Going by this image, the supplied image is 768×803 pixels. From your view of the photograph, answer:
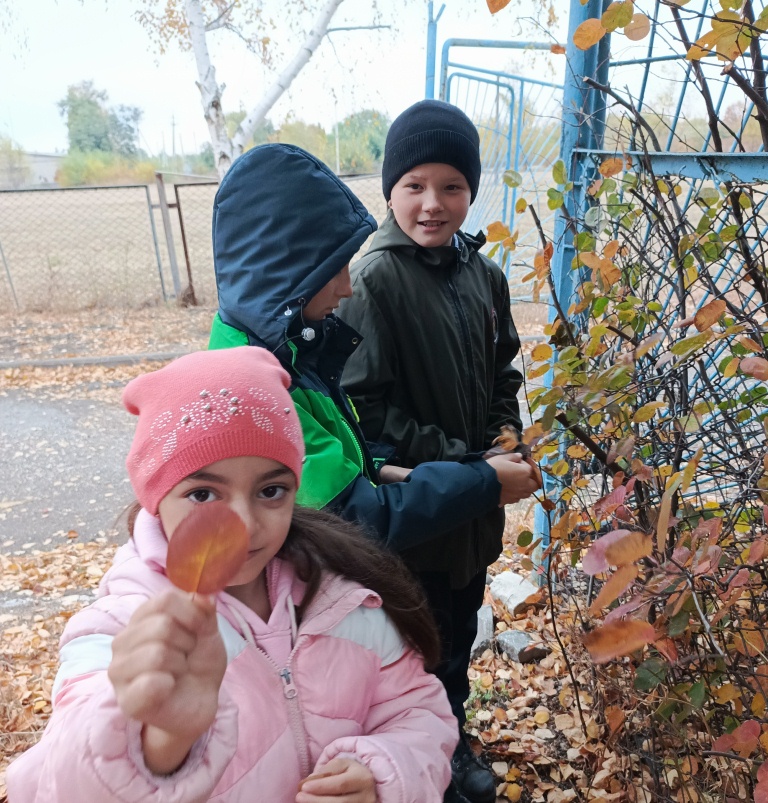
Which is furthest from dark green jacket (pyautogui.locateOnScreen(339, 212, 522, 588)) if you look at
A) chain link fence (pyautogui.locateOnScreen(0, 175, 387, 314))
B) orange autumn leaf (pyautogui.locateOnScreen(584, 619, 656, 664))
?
chain link fence (pyautogui.locateOnScreen(0, 175, 387, 314))

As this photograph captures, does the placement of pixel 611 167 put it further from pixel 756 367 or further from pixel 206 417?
pixel 206 417

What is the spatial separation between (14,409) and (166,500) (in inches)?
250

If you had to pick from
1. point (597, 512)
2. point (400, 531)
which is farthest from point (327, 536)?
point (597, 512)

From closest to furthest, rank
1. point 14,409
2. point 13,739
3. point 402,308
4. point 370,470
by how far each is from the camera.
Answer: point 370,470 → point 402,308 → point 13,739 → point 14,409

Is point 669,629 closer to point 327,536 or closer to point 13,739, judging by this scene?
point 327,536

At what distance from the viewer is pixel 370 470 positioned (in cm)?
174

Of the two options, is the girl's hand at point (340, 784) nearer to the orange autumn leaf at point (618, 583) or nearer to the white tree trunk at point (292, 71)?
the orange autumn leaf at point (618, 583)

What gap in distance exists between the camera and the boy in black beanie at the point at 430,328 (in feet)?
6.25

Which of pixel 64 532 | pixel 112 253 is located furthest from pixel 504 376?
pixel 112 253

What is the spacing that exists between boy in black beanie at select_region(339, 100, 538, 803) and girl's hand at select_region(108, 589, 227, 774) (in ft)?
3.48

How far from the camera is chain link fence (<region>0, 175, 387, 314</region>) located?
1073cm

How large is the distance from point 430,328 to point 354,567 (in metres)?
0.83

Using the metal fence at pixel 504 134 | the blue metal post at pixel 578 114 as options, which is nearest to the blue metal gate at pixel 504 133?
the metal fence at pixel 504 134

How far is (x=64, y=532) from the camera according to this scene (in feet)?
14.6
